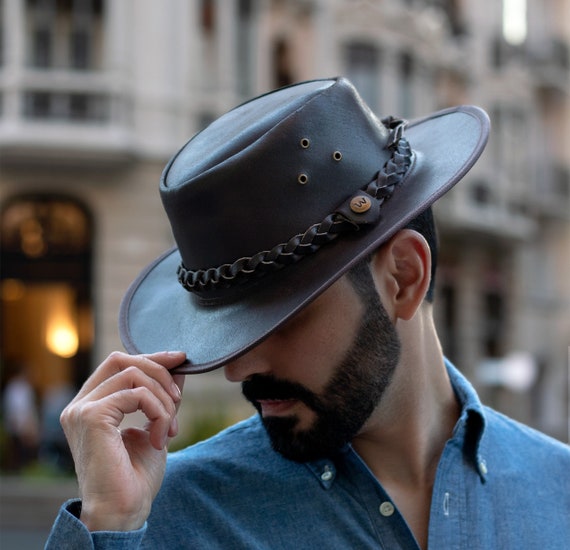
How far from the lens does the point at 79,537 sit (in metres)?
1.76

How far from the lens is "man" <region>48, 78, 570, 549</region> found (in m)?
1.85

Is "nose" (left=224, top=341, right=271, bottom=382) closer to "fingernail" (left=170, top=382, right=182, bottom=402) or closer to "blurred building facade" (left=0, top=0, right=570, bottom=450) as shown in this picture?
"fingernail" (left=170, top=382, right=182, bottom=402)

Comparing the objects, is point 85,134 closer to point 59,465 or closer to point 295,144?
point 59,465

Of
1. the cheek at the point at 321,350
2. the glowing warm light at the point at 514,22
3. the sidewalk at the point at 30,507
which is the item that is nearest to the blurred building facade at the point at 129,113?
the glowing warm light at the point at 514,22

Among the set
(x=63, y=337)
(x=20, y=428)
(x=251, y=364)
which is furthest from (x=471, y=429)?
(x=63, y=337)

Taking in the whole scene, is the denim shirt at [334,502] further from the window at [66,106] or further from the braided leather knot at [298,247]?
the window at [66,106]

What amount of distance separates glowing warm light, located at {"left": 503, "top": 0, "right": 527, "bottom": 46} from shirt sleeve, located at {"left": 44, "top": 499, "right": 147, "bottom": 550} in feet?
87.3

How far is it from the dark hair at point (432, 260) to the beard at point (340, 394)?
0.08ft

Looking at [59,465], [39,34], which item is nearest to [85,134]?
A: [39,34]

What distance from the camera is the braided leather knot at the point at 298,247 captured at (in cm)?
186

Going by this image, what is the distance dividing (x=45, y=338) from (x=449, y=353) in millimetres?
9326

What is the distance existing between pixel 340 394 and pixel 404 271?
0.80ft

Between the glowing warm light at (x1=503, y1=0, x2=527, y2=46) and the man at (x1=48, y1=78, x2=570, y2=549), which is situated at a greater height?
the man at (x1=48, y1=78, x2=570, y2=549)

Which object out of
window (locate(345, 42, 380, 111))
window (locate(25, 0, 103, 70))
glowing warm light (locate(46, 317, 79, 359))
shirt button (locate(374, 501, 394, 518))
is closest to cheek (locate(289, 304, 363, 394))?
shirt button (locate(374, 501, 394, 518))
